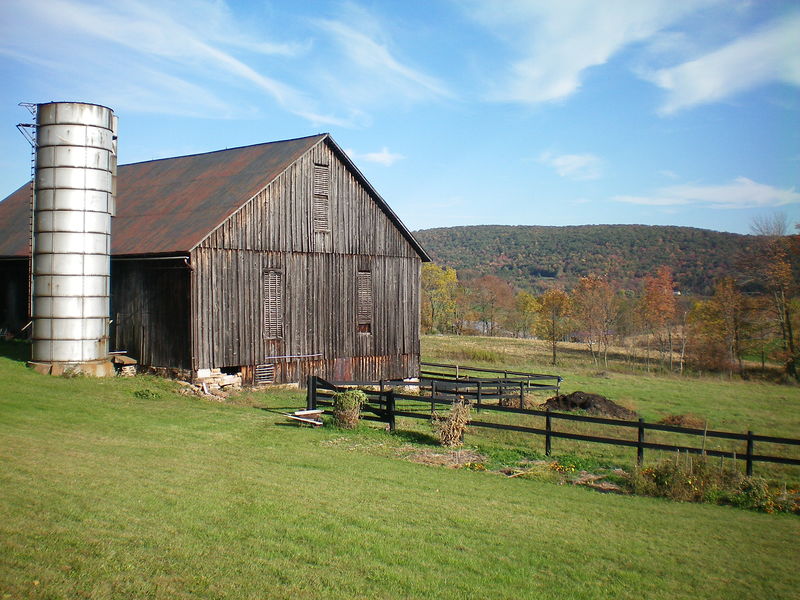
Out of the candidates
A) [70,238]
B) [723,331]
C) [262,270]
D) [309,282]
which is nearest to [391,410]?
[262,270]

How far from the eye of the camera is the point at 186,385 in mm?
Answer: 21766

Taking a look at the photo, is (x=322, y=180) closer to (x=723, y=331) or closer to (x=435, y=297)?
(x=723, y=331)

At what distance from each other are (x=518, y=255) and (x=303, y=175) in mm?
124660

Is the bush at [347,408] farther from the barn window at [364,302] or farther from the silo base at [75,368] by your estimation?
the barn window at [364,302]

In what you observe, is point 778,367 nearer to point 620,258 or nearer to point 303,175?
point 303,175

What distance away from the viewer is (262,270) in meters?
23.7

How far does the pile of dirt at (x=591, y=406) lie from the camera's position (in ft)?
75.2

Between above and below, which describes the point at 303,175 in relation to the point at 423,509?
above

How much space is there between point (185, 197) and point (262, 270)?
16.9 ft

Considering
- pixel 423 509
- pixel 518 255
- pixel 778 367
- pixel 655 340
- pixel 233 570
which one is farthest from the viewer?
pixel 518 255

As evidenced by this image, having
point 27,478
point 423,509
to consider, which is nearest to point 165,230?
point 27,478

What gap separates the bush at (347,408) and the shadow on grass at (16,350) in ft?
38.6

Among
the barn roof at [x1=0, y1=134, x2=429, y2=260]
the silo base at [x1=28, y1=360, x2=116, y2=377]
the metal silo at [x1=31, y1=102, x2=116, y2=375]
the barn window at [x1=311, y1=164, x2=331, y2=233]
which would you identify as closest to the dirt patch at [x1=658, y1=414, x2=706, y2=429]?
the barn roof at [x1=0, y1=134, x2=429, y2=260]

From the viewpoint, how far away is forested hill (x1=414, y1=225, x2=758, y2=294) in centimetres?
11319
